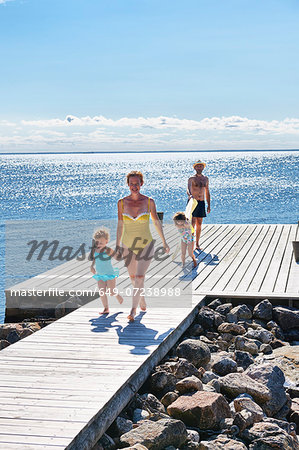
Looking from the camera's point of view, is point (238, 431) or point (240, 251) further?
point (240, 251)

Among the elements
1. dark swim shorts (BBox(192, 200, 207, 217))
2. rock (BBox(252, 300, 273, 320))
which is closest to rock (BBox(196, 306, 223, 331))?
rock (BBox(252, 300, 273, 320))

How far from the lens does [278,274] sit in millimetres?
10062

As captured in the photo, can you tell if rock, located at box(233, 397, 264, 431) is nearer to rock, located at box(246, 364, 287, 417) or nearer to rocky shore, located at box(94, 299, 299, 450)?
rocky shore, located at box(94, 299, 299, 450)

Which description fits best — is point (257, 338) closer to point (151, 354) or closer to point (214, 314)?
point (214, 314)

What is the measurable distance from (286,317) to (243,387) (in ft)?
9.08

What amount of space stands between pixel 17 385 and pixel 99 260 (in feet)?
7.62

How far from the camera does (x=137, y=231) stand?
7023 mm

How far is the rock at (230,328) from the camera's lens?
819 cm

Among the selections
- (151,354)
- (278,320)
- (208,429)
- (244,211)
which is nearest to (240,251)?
(278,320)

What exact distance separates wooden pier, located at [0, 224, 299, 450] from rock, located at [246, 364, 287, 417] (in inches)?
42.3

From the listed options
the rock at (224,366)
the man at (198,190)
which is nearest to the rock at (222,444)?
the rock at (224,366)

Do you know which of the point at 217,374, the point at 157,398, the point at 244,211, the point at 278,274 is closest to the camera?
the point at 157,398

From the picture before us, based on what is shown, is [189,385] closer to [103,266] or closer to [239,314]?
[103,266]

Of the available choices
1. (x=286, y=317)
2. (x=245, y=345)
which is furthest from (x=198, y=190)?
(x=245, y=345)
